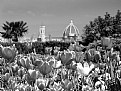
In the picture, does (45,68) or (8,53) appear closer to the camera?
(45,68)

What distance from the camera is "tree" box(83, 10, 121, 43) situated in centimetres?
4125

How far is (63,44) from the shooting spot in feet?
115

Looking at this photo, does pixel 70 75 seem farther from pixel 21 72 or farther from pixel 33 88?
pixel 33 88

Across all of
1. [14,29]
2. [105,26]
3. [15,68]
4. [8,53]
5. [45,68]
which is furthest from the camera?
[14,29]

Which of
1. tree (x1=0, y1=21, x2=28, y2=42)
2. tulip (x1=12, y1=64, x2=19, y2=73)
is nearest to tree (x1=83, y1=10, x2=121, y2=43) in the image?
tree (x1=0, y1=21, x2=28, y2=42)

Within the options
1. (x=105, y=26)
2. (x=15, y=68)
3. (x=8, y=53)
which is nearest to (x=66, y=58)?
(x=8, y=53)

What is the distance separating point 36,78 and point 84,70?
394mm

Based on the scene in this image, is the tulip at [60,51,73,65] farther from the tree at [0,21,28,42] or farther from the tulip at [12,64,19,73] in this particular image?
the tree at [0,21,28,42]

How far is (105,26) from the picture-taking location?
42.7 metres

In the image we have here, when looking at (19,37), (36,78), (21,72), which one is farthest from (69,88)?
(19,37)

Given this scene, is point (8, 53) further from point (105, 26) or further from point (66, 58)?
point (105, 26)

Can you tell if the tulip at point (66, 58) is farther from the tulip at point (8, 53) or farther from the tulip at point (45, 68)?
the tulip at point (8, 53)

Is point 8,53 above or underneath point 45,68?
above

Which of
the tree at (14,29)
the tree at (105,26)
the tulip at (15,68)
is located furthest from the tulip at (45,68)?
the tree at (14,29)
